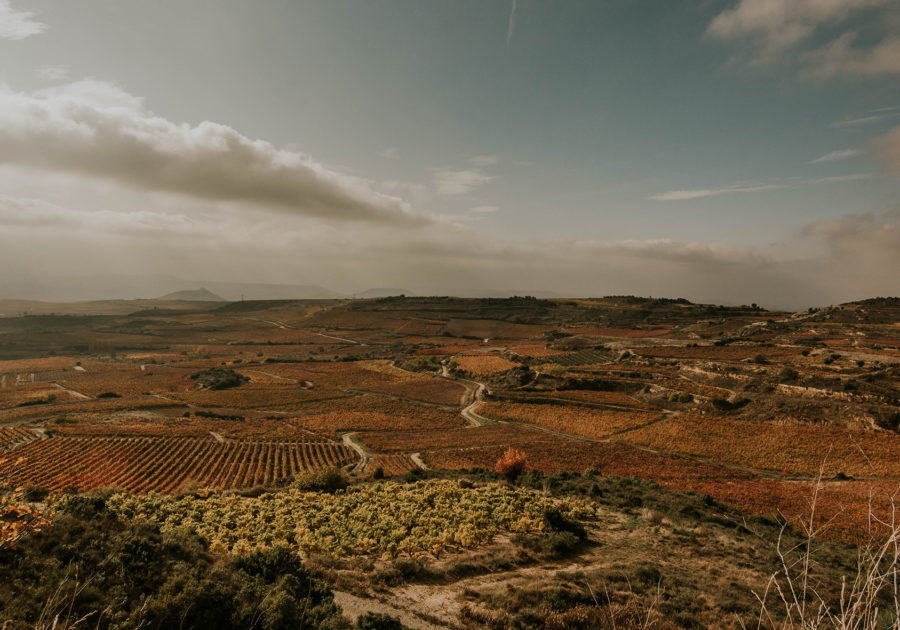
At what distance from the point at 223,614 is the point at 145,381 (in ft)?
362

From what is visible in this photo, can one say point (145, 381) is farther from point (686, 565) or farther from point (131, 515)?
point (686, 565)

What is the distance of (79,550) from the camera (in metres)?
12.8

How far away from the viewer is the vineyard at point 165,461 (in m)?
36.6

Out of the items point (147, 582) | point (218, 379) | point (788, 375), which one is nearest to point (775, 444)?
point (788, 375)

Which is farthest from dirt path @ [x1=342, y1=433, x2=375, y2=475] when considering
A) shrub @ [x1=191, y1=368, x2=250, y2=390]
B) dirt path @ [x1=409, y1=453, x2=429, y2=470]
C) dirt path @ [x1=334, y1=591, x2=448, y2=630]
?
shrub @ [x1=191, y1=368, x2=250, y2=390]

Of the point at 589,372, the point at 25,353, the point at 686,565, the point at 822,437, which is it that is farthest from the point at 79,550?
the point at 25,353

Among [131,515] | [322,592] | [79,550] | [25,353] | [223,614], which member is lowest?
[25,353]

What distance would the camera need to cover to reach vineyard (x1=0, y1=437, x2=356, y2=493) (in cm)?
3662

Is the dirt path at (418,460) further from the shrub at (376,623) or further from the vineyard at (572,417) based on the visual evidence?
the shrub at (376,623)

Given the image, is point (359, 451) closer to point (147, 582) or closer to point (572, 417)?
point (572, 417)

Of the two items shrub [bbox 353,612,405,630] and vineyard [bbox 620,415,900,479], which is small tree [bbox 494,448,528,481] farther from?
shrub [bbox 353,612,405,630]

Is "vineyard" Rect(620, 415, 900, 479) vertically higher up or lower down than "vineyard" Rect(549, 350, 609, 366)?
lower down

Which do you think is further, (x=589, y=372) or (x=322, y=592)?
(x=589, y=372)

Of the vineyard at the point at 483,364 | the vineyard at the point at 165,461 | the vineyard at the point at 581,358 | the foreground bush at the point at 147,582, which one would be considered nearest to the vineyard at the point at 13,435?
the vineyard at the point at 165,461
